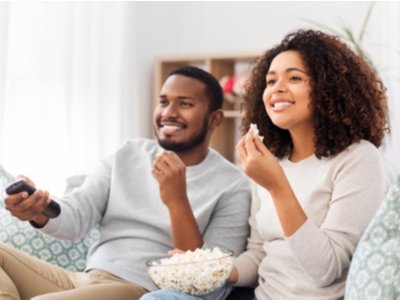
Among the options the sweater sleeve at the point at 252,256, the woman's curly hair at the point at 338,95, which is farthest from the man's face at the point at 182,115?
the woman's curly hair at the point at 338,95

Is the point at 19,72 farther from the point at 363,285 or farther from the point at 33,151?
the point at 363,285

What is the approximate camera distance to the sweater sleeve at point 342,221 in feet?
4.50

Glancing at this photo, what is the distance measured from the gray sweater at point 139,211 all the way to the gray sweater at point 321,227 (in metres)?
0.18

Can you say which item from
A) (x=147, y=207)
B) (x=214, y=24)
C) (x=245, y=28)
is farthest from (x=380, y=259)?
(x=214, y=24)

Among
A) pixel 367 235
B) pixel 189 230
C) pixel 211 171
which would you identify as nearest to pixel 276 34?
pixel 211 171

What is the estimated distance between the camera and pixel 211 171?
6.34ft

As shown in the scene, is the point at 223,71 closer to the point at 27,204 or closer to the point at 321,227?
the point at 27,204

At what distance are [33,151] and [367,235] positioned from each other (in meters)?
1.82

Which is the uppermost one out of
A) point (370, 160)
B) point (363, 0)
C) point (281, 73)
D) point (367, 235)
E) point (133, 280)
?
point (363, 0)

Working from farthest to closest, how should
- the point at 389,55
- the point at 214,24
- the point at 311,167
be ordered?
1. the point at 214,24
2. the point at 389,55
3. the point at 311,167

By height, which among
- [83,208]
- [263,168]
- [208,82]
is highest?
[208,82]

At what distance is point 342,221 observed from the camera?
1418 millimetres

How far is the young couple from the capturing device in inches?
56.3

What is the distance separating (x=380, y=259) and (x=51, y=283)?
33.5 inches
